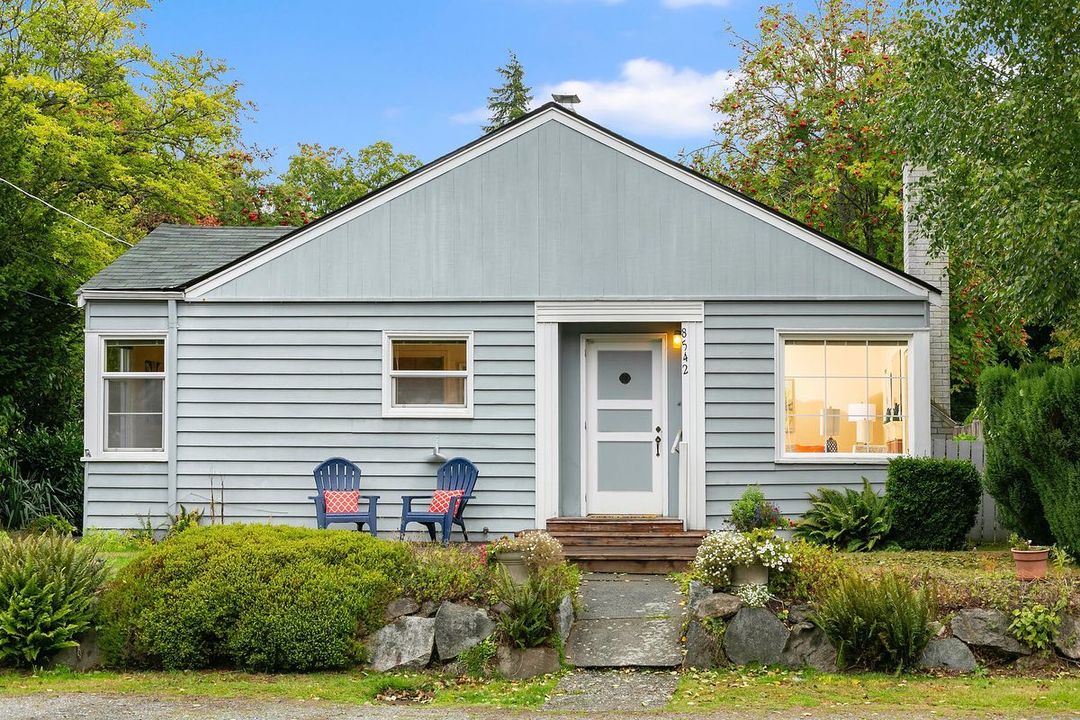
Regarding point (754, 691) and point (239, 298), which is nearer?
point (754, 691)

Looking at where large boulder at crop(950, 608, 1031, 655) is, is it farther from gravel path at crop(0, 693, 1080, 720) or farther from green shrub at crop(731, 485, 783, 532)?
green shrub at crop(731, 485, 783, 532)

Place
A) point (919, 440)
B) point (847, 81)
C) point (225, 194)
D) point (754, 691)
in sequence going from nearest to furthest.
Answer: point (754, 691), point (919, 440), point (847, 81), point (225, 194)

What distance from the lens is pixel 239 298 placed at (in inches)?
482

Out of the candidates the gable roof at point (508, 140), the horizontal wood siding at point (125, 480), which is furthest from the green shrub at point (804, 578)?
the horizontal wood siding at point (125, 480)

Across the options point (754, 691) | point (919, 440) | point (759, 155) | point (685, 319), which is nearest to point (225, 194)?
point (759, 155)

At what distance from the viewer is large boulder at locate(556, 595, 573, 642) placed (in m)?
8.09

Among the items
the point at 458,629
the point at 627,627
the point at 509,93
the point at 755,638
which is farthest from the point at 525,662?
the point at 509,93

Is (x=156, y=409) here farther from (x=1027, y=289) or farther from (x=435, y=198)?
(x=1027, y=289)

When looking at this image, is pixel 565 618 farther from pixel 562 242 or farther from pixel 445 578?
pixel 562 242

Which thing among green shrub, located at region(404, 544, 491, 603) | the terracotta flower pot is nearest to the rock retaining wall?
the terracotta flower pot

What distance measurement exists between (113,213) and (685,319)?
14.7 m

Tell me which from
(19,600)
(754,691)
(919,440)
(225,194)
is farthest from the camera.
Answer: (225,194)

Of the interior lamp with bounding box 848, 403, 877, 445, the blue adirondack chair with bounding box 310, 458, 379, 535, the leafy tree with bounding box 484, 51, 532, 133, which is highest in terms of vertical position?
the leafy tree with bounding box 484, 51, 532, 133

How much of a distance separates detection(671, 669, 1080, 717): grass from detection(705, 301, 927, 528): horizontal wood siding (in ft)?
14.2
